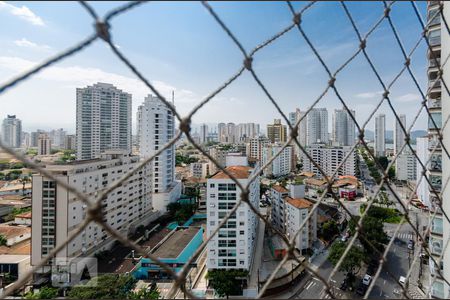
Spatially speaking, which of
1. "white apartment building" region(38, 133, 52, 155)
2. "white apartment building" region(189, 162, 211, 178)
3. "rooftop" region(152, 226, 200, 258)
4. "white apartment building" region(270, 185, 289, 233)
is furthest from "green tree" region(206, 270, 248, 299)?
"white apartment building" region(38, 133, 52, 155)

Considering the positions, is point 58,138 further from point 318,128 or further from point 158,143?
point 318,128

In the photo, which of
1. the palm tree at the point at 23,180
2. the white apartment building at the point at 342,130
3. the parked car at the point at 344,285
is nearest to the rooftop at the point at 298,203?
the parked car at the point at 344,285

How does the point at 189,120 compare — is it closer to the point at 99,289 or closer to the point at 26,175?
the point at 99,289

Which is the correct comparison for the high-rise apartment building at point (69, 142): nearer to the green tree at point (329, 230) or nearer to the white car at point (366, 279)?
the green tree at point (329, 230)

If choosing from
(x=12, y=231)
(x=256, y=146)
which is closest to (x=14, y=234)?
(x=12, y=231)

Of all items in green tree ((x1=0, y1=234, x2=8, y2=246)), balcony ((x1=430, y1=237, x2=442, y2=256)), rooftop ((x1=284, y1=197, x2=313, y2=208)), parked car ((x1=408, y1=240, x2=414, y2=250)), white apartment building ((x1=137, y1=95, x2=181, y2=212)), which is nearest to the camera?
balcony ((x1=430, y1=237, x2=442, y2=256))

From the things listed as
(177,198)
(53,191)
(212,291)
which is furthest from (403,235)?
(53,191)

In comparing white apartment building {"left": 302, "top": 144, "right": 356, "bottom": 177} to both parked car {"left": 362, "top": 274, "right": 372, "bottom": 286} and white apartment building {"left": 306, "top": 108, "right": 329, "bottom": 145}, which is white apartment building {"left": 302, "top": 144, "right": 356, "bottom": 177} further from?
parked car {"left": 362, "top": 274, "right": 372, "bottom": 286}
